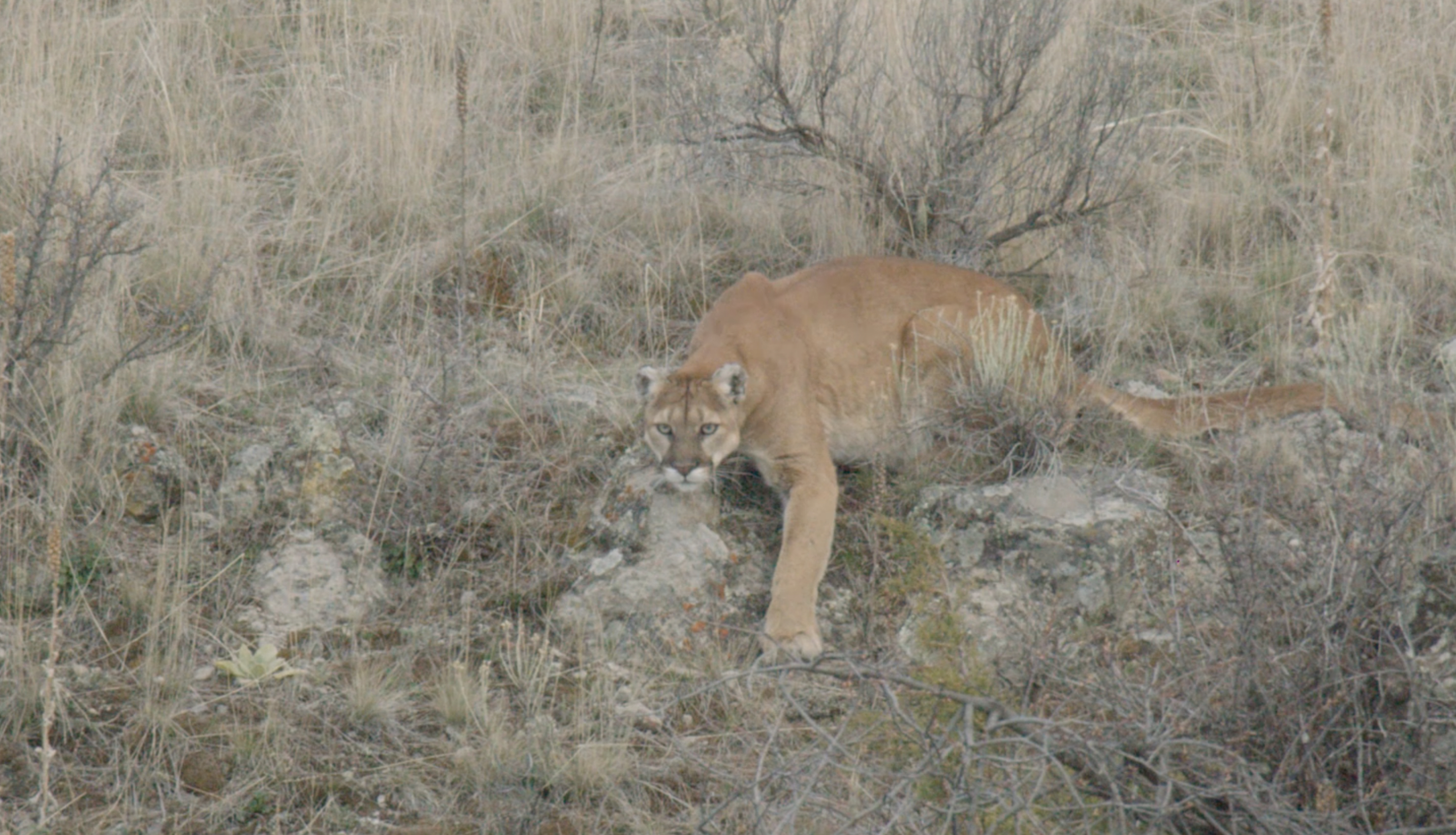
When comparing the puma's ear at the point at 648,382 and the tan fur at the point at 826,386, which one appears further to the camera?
the puma's ear at the point at 648,382

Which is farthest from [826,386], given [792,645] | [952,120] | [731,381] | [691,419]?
[952,120]

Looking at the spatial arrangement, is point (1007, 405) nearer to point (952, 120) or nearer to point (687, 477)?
point (687, 477)

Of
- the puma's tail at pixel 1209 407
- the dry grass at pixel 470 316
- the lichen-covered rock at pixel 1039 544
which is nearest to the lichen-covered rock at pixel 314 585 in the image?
the dry grass at pixel 470 316

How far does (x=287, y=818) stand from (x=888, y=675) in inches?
77.7

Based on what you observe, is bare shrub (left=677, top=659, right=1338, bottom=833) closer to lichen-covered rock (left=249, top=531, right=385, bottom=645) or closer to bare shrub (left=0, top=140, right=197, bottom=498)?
lichen-covered rock (left=249, top=531, right=385, bottom=645)

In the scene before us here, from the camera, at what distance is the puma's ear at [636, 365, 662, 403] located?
525 cm

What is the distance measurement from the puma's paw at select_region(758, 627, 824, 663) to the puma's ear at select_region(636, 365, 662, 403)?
1031 mm

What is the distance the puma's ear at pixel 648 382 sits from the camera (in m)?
5.25

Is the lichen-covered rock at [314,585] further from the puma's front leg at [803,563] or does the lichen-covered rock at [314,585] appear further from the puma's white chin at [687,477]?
the puma's front leg at [803,563]

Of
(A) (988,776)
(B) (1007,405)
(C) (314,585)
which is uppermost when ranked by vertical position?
(B) (1007,405)

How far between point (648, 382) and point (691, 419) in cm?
26

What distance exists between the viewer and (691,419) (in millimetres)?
5152

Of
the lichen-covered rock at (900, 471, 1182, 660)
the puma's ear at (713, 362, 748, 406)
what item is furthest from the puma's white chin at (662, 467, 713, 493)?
the lichen-covered rock at (900, 471, 1182, 660)

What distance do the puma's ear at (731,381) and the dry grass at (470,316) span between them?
66 centimetres
